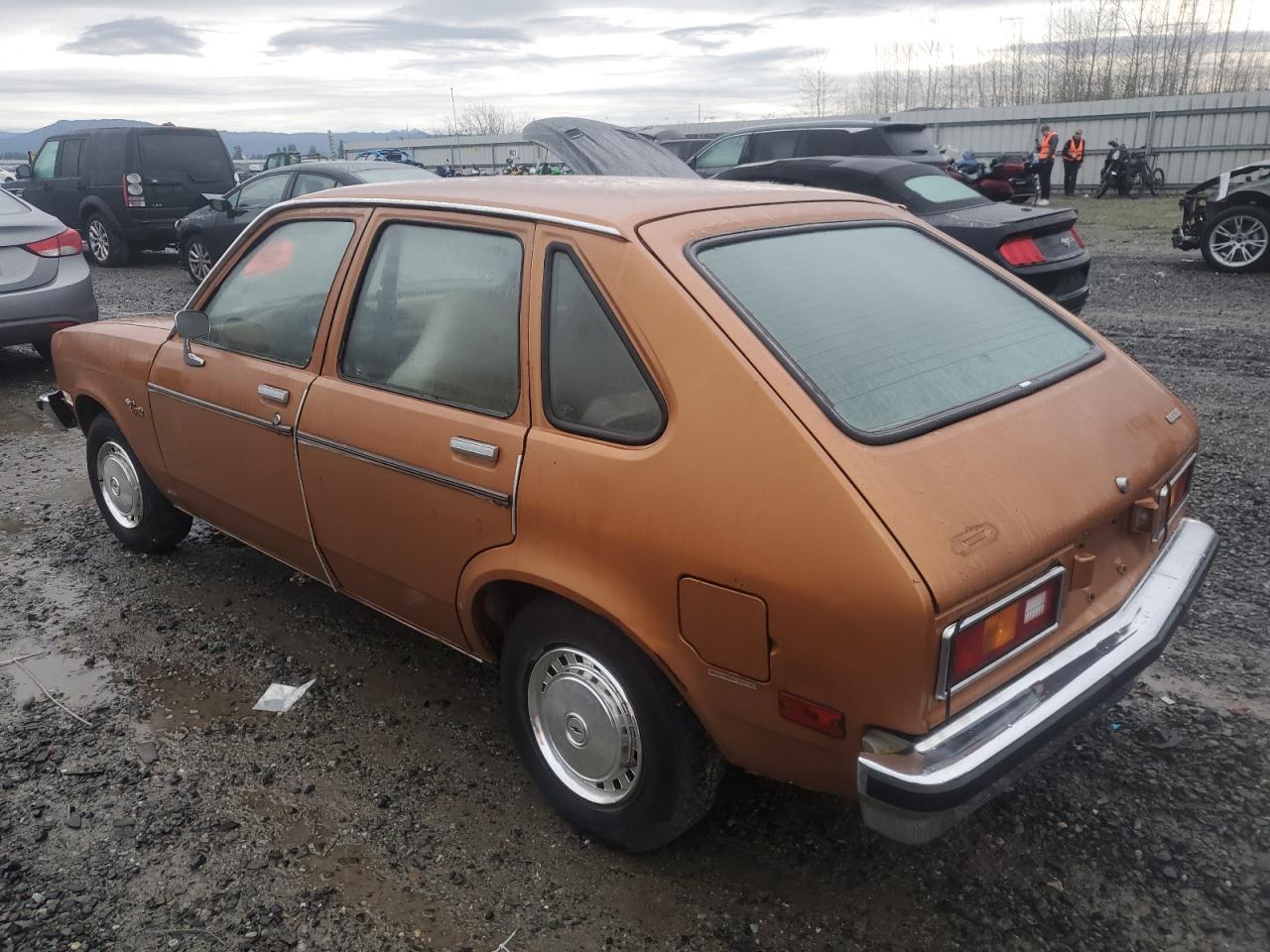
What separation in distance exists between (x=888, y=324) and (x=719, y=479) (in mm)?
792

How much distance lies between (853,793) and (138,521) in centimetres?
376

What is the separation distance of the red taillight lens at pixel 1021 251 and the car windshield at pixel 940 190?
99cm

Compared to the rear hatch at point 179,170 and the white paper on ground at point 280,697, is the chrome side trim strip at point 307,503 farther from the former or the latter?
the rear hatch at point 179,170

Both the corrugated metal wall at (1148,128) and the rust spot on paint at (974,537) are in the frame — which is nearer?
the rust spot on paint at (974,537)

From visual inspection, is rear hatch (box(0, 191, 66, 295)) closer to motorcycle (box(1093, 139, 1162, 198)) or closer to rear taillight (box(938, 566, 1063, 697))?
rear taillight (box(938, 566, 1063, 697))

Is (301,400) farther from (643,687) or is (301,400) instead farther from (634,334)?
(643,687)

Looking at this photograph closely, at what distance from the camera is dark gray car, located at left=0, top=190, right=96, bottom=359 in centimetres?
746

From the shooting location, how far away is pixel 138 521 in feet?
15.0

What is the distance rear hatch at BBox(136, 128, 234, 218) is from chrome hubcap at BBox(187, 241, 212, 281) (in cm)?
226

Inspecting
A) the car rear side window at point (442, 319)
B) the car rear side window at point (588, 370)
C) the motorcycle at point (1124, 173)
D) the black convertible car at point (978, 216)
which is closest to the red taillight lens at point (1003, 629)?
the car rear side window at point (588, 370)

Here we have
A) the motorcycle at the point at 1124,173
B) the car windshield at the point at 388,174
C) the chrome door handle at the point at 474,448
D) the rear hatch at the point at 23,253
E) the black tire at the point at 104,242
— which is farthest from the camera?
the motorcycle at the point at 1124,173

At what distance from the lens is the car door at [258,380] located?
10.7 feet

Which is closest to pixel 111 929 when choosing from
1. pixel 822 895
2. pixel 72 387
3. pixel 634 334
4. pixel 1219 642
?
pixel 822 895

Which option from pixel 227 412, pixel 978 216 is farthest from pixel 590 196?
pixel 978 216
